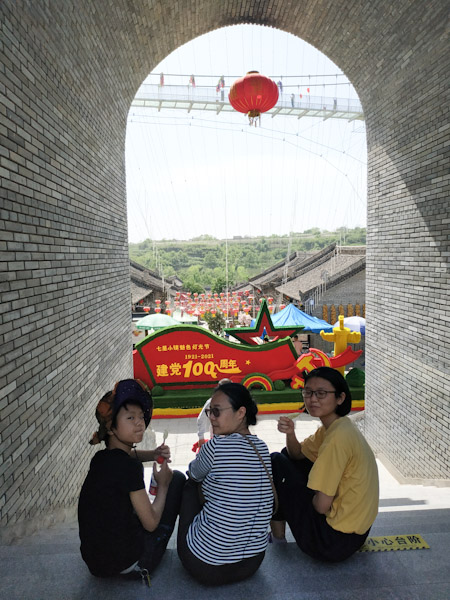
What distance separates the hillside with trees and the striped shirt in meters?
45.6

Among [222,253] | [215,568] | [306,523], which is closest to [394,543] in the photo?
[306,523]

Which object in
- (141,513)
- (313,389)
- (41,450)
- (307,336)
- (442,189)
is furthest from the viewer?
(307,336)

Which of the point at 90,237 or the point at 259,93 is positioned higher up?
the point at 259,93

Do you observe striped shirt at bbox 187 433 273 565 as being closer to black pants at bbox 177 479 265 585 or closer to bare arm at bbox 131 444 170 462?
black pants at bbox 177 479 265 585

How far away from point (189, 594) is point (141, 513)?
47 centimetres

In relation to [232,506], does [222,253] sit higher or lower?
higher

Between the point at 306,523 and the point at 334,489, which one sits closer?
the point at 334,489

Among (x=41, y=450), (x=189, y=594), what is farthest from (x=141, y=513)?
(x=41, y=450)

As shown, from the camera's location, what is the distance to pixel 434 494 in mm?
4422

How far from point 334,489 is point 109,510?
1.14 m

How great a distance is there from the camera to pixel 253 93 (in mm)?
7254

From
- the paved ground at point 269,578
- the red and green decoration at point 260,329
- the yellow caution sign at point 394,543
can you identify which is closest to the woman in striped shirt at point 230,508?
the paved ground at point 269,578

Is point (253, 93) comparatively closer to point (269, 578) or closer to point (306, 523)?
point (306, 523)

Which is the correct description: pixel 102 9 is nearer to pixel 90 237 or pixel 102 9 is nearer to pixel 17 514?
pixel 90 237
